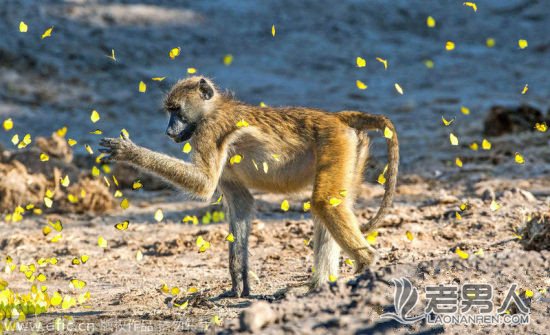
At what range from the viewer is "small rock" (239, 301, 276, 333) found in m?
4.69

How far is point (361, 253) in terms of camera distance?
6137mm

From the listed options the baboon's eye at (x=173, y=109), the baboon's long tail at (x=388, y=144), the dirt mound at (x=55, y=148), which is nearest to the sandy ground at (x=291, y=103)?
the baboon's long tail at (x=388, y=144)

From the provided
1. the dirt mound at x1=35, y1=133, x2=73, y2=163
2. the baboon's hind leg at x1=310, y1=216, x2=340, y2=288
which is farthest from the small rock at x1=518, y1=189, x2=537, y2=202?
the dirt mound at x1=35, y1=133, x2=73, y2=163

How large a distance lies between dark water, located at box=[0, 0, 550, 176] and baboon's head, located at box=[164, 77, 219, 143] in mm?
6181

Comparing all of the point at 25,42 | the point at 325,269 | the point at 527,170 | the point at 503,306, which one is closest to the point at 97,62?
the point at 25,42

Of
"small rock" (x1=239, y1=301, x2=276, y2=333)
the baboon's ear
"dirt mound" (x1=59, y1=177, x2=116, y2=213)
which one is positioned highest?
the baboon's ear

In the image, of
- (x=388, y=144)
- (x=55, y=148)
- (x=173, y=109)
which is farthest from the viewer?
(x=55, y=148)

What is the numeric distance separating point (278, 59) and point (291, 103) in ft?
8.90

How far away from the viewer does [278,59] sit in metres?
18.5

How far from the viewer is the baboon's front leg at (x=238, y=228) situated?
686cm

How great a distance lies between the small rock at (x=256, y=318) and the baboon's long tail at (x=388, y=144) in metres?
1.84

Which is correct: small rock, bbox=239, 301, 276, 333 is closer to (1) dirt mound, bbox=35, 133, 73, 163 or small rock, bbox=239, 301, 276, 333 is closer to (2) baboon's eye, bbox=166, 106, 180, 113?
(2) baboon's eye, bbox=166, 106, 180, 113

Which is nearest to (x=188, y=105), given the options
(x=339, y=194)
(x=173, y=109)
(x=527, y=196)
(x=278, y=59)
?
(x=173, y=109)

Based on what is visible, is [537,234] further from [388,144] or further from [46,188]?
[46,188]
